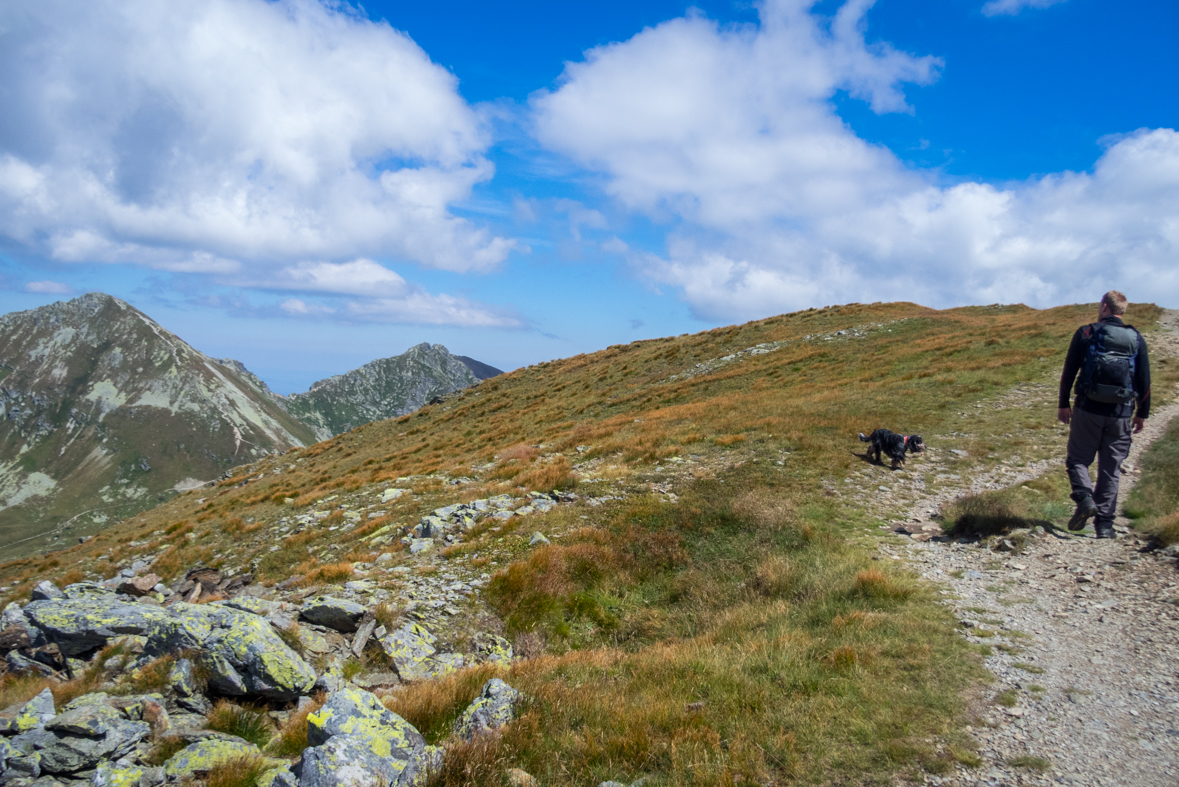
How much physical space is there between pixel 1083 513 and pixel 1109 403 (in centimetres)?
220

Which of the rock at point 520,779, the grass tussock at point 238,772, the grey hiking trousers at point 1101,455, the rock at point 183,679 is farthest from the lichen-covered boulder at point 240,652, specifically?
the grey hiking trousers at point 1101,455

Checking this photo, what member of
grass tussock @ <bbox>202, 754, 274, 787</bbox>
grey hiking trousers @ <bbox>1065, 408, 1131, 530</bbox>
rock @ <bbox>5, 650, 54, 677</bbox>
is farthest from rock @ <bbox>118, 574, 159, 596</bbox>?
grey hiking trousers @ <bbox>1065, 408, 1131, 530</bbox>

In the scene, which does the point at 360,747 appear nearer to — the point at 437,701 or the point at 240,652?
the point at 437,701

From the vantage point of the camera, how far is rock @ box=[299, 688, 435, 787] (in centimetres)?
442

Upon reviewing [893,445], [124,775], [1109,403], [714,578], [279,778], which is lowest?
[124,775]

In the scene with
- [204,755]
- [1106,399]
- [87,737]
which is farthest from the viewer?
[1106,399]

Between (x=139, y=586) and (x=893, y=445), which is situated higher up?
(x=893, y=445)

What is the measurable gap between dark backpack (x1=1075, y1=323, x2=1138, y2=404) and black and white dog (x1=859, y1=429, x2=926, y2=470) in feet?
21.3

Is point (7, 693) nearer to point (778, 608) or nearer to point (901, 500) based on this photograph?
point (778, 608)

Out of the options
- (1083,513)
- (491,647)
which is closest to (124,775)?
(491,647)

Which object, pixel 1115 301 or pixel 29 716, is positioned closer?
pixel 29 716

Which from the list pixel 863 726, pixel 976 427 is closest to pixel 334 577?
pixel 863 726

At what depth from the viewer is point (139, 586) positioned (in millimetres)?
14547

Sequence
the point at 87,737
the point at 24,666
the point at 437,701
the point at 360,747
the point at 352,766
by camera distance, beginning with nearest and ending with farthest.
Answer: the point at 352,766, the point at 360,747, the point at 87,737, the point at 437,701, the point at 24,666
